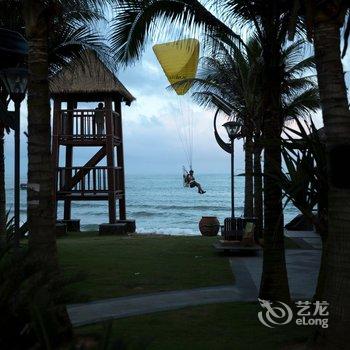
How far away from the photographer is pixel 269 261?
26.0ft

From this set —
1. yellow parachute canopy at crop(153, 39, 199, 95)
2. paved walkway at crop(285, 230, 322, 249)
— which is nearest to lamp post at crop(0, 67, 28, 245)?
yellow parachute canopy at crop(153, 39, 199, 95)

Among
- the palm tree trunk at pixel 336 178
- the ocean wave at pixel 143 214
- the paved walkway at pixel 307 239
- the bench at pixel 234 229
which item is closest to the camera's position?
the palm tree trunk at pixel 336 178

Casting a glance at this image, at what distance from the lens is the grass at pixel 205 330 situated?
6.09 m

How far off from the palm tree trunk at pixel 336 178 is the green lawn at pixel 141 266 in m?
3.32

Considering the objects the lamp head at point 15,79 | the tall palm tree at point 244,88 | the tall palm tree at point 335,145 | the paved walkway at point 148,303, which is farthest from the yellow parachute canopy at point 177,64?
the tall palm tree at point 335,145

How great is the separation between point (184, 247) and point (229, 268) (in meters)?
4.59

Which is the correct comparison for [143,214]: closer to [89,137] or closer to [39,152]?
[89,137]

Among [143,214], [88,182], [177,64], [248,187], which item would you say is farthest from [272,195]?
[143,214]

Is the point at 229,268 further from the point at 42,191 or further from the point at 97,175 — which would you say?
the point at 97,175

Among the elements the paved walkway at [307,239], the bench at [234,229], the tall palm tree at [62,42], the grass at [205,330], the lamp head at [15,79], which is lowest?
the paved walkway at [307,239]

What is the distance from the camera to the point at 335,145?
5.20 metres

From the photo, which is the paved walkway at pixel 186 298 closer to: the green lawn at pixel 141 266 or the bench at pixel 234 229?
the green lawn at pixel 141 266

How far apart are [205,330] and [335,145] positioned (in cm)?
283

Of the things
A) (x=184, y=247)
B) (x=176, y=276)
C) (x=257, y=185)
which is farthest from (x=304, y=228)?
(x=176, y=276)
